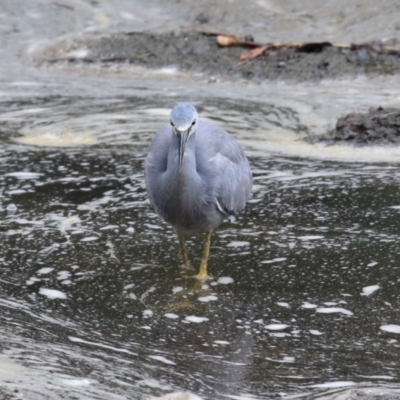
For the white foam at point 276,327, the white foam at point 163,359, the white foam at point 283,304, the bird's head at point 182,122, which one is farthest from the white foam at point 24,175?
the white foam at point 163,359

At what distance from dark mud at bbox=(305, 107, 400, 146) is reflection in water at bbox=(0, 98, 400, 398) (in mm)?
477

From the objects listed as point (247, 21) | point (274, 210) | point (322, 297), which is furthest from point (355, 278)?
point (247, 21)

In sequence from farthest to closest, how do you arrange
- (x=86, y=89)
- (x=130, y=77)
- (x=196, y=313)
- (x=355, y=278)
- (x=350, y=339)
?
1. (x=130, y=77)
2. (x=86, y=89)
3. (x=355, y=278)
4. (x=196, y=313)
5. (x=350, y=339)

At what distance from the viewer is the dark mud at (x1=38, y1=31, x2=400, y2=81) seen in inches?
367

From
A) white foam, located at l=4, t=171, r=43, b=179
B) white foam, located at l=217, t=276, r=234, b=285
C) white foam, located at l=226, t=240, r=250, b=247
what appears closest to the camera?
white foam, located at l=217, t=276, r=234, b=285

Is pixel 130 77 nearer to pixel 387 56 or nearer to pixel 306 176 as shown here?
pixel 387 56

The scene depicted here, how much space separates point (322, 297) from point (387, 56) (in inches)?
211

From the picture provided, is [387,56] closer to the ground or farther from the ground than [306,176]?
farther from the ground

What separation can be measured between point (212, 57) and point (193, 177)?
517 cm

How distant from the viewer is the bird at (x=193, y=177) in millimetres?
4688

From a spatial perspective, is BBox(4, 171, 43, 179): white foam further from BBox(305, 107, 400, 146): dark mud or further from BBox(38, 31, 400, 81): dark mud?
BBox(38, 31, 400, 81): dark mud

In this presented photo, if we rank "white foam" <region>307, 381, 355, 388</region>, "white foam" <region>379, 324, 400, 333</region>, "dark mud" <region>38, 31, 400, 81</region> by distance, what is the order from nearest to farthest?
1. "white foam" <region>307, 381, 355, 388</region>
2. "white foam" <region>379, 324, 400, 333</region>
3. "dark mud" <region>38, 31, 400, 81</region>

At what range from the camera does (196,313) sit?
4496 millimetres

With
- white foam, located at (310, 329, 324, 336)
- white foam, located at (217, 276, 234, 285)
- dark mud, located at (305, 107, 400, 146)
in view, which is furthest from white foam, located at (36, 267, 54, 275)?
dark mud, located at (305, 107, 400, 146)
